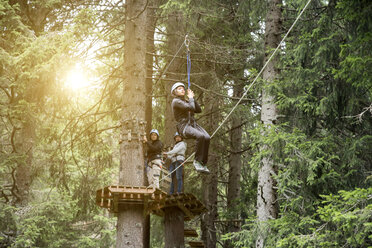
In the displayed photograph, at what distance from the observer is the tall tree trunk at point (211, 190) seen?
12.3 m

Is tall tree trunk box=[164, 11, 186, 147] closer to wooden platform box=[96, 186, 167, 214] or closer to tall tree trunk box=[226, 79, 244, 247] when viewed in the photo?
tall tree trunk box=[226, 79, 244, 247]

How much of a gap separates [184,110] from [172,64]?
14.4 ft

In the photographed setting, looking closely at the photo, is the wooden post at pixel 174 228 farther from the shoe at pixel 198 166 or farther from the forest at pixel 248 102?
the shoe at pixel 198 166

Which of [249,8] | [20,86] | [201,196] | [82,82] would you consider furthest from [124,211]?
[201,196]

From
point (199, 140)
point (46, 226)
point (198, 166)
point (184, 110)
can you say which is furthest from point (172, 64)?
point (46, 226)

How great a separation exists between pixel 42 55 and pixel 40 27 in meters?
3.30

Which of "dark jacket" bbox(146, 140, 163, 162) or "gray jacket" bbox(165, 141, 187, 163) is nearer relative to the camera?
"dark jacket" bbox(146, 140, 163, 162)

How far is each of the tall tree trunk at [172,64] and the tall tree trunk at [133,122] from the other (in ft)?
7.78

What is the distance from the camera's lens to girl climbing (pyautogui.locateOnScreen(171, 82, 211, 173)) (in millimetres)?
7059

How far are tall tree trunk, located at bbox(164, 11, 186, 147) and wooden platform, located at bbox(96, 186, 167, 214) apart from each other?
3262 millimetres

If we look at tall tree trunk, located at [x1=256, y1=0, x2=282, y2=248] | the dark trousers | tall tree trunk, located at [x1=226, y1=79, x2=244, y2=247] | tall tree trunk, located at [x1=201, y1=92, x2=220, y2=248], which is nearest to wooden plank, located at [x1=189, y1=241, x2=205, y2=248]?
tall tree trunk, located at [x1=201, y1=92, x2=220, y2=248]

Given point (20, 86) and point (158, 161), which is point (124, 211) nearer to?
point (158, 161)

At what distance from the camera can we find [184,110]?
7332mm

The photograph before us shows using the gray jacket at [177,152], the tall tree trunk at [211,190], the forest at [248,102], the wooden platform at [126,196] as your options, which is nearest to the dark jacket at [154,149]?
the gray jacket at [177,152]
